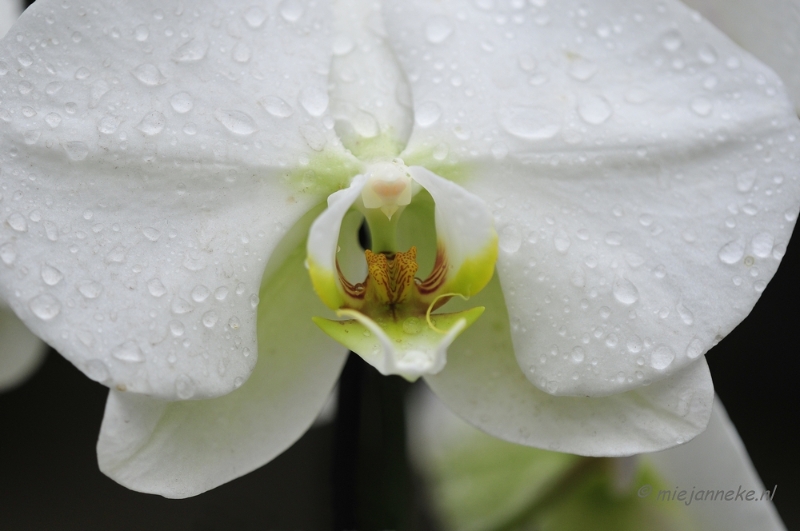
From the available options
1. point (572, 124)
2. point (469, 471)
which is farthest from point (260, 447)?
point (469, 471)

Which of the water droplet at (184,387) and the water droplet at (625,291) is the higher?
the water droplet at (625,291)

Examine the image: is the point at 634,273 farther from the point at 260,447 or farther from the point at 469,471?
the point at 469,471

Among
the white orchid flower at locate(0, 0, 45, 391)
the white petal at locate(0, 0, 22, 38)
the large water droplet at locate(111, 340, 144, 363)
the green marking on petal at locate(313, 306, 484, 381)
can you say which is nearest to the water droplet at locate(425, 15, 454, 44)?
the green marking on petal at locate(313, 306, 484, 381)

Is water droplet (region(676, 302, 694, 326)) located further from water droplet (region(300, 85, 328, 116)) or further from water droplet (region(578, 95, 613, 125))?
water droplet (region(300, 85, 328, 116))

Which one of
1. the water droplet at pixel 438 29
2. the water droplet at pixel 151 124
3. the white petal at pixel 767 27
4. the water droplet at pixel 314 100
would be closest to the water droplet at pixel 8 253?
the water droplet at pixel 151 124

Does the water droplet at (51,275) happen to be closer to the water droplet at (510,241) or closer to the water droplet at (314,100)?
the water droplet at (314,100)

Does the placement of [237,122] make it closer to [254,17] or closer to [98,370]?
[254,17]

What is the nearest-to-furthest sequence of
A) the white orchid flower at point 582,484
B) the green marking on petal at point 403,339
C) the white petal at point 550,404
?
the green marking on petal at point 403,339
the white petal at point 550,404
the white orchid flower at point 582,484
